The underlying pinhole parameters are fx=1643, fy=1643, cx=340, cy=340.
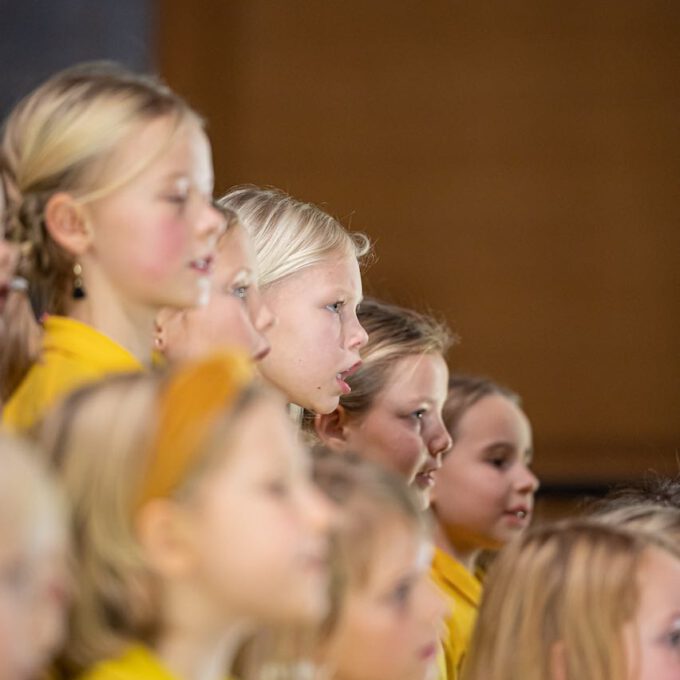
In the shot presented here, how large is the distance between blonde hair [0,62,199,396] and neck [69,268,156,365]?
0.02 meters

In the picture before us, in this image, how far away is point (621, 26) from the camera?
A: 12.7 feet

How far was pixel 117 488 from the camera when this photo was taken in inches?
43.3

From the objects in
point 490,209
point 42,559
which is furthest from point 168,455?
point 490,209

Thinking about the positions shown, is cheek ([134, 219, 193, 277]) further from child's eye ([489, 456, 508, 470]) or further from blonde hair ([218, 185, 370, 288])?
child's eye ([489, 456, 508, 470])

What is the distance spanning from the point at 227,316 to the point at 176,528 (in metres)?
0.55

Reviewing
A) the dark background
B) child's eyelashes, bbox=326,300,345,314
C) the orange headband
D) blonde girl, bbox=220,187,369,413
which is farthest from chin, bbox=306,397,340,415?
the dark background

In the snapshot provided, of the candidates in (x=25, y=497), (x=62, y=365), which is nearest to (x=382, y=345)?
(x=62, y=365)

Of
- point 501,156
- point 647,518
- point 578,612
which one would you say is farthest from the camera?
point 501,156

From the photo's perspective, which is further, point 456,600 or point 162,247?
point 456,600

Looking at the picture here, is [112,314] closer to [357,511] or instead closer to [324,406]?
[357,511]

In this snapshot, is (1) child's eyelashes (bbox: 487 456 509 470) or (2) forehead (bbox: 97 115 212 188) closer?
(2) forehead (bbox: 97 115 212 188)

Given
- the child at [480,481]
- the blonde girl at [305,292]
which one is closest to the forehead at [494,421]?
the child at [480,481]

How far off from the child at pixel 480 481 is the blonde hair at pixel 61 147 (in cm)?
87

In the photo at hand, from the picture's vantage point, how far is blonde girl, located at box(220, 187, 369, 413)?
184cm
